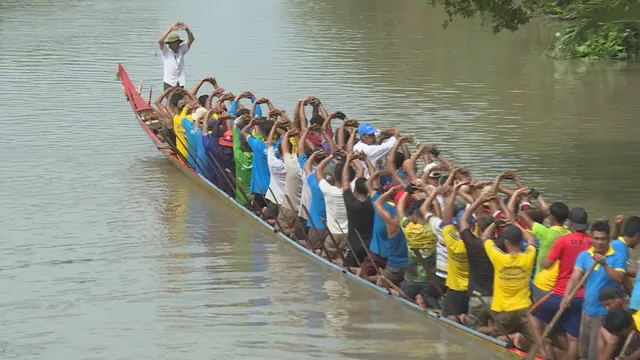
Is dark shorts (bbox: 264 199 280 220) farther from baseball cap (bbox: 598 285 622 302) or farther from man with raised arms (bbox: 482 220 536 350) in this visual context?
baseball cap (bbox: 598 285 622 302)

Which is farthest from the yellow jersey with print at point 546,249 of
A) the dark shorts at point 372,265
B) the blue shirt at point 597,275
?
the dark shorts at point 372,265

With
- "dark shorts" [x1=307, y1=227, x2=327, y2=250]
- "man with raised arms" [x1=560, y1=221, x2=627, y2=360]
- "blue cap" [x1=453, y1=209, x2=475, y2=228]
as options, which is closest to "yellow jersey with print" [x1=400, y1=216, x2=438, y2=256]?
"blue cap" [x1=453, y1=209, x2=475, y2=228]

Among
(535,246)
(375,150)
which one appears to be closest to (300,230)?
(375,150)

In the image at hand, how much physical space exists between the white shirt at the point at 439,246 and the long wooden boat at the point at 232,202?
455 millimetres

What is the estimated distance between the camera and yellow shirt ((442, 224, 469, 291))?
35.1 ft

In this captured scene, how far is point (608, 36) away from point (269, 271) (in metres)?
18.5

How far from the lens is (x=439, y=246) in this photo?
11.2 metres

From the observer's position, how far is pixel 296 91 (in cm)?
2578

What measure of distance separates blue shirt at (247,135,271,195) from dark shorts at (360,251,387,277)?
9.32 ft

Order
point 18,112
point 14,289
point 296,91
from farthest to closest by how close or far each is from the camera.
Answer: point 296,91
point 18,112
point 14,289

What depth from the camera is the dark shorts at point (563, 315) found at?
9995 millimetres

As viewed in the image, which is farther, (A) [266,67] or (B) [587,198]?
(A) [266,67]

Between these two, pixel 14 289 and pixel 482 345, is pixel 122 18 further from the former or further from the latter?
pixel 482 345

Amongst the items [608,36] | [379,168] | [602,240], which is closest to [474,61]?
[608,36]
